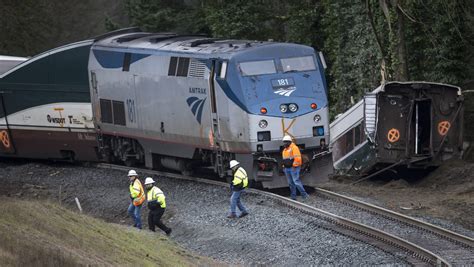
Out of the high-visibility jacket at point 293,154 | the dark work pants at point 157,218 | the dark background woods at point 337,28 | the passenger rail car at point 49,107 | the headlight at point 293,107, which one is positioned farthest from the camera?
the dark background woods at point 337,28

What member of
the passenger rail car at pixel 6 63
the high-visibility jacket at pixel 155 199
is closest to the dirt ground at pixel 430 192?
the high-visibility jacket at pixel 155 199

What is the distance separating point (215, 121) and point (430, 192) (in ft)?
18.1

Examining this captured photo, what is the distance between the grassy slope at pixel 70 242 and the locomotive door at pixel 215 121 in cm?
415

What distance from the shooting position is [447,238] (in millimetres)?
17234

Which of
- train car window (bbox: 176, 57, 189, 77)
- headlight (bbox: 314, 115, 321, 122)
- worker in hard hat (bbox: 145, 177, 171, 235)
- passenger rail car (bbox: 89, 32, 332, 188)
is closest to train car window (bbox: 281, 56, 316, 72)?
passenger rail car (bbox: 89, 32, 332, 188)

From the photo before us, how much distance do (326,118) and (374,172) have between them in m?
4.03

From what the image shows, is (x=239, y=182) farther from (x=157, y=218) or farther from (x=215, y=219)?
(x=157, y=218)

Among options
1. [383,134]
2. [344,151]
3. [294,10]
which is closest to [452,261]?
[383,134]

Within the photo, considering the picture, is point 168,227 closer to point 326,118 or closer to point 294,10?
point 326,118

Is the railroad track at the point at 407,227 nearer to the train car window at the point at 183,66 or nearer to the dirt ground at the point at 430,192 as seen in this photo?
the dirt ground at the point at 430,192

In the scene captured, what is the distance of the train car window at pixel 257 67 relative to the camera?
21703mm

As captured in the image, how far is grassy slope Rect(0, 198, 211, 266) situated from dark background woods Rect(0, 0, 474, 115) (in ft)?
45.4

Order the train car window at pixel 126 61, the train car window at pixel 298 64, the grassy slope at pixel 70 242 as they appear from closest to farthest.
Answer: the grassy slope at pixel 70 242
the train car window at pixel 298 64
the train car window at pixel 126 61

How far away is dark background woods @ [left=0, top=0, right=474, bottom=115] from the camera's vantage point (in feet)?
96.8
